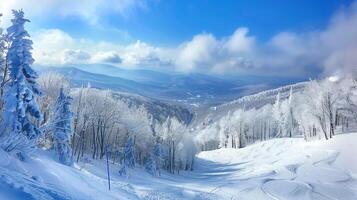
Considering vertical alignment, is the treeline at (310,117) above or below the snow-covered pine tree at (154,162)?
above

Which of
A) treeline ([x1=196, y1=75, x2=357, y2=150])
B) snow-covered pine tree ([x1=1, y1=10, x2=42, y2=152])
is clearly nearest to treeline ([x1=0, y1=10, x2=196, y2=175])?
snow-covered pine tree ([x1=1, y1=10, x2=42, y2=152])

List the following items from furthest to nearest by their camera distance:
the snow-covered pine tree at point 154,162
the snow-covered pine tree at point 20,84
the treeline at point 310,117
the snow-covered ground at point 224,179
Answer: the treeline at point 310,117 < the snow-covered pine tree at point 154,162 < the snow-covered pine tree at point 20,84 < the snow-covered ground at point 224,179

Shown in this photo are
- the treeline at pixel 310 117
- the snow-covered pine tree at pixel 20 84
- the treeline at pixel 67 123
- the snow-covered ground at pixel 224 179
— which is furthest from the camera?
the treeline at pixel 310 117

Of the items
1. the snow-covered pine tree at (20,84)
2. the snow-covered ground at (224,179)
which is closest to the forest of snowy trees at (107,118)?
the snow-covered pine tree at (20,84)

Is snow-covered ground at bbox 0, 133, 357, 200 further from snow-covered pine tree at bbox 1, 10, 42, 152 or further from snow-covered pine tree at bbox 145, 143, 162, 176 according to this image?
snow-covered pine tree at bbox 1, 10, 42, 152

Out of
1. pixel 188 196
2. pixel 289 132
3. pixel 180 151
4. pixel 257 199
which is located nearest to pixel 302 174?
pixel 257 199

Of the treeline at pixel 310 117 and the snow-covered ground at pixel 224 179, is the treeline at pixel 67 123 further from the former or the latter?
the treeline at pixel 310 117
